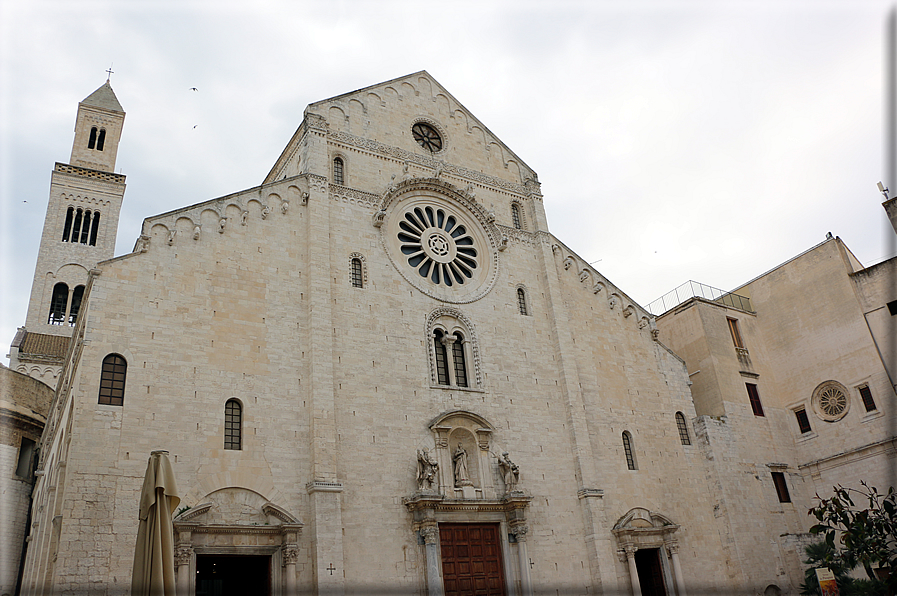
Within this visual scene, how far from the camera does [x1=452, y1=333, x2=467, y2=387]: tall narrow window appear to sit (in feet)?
73.5

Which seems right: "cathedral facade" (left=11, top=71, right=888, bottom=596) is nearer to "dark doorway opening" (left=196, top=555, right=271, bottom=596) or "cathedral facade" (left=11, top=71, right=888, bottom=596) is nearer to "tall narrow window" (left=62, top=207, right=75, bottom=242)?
"dark doorway opening" (left=196, top=555, right=271, bottom=596)

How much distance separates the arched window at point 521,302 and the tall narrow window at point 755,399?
432 inches

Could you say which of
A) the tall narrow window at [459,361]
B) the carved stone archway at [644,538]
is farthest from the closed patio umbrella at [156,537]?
the carved stone archway at [644,538]

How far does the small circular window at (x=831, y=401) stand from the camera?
2745cm

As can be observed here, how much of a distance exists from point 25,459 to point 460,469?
18.3m

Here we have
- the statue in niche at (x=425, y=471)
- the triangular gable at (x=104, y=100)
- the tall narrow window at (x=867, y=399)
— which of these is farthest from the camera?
the triangular gable at (x=104, y=100)

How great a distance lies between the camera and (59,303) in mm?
43656

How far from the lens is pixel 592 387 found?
80.1ft

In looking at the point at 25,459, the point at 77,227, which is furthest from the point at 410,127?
the point at 77,227

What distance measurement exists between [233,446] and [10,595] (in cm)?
1355

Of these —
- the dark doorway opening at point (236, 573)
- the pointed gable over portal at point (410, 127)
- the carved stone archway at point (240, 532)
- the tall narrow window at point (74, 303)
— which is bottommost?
the dark doorway opening at point (236, 573)

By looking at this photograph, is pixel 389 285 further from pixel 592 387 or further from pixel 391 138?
pixel 592 387

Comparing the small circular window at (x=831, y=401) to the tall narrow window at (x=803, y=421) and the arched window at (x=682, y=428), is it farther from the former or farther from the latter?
the arched window at (x=682, y=428)

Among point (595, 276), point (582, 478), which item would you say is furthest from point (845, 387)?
point (582, 478)
